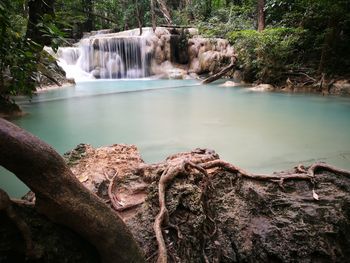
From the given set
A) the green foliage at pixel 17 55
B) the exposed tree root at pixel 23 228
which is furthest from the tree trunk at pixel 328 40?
the exposed tree root at pixel 23 228

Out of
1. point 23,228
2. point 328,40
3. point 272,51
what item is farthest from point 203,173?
point 272,51

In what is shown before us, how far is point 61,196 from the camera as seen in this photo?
132 centimetres

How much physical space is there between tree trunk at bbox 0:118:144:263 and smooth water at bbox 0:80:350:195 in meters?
1.87

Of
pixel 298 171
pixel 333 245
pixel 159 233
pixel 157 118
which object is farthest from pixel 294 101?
pixel 159 233

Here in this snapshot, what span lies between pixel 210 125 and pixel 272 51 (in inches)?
246

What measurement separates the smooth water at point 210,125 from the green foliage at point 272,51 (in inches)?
77.9

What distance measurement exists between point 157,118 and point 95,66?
10969 millimetres

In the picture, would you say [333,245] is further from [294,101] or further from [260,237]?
[294,101]

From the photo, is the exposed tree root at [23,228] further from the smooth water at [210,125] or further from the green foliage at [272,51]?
the green foliage at [272,51]

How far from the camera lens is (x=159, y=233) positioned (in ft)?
5.84

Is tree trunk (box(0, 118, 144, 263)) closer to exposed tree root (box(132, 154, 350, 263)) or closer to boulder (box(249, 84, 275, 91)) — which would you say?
exposed tree root (box(132, 154, 350, 263))

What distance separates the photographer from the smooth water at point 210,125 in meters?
4.16

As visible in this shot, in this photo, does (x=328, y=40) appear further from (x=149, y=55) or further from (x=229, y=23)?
(x=149, y=55)

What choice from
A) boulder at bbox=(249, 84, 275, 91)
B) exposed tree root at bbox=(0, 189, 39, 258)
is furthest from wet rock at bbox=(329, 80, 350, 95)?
exposed tree root at bbox=(0, 189, 39, 258)
